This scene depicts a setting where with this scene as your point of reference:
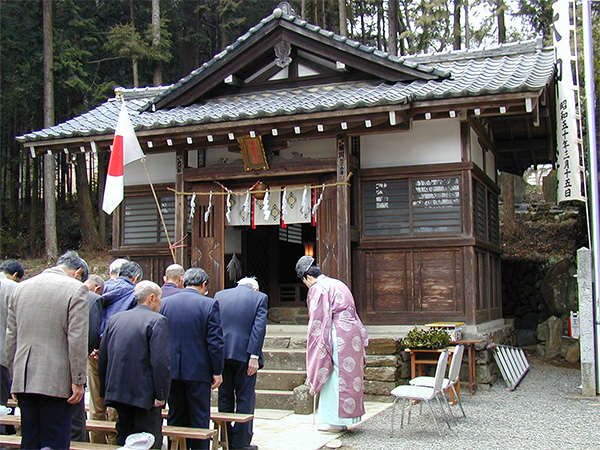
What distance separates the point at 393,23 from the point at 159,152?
52.6 feet

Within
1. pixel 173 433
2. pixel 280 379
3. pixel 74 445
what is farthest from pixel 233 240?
pixel 74 445

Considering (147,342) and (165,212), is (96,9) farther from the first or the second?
(147,342)

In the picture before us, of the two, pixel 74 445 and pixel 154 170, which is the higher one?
pixel 154 170

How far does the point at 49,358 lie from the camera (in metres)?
4.35

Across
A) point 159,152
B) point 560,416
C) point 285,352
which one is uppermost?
point 159,152

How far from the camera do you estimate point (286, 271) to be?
45.1 feet

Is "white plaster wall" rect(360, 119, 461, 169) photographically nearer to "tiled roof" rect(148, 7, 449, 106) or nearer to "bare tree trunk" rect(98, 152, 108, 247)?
"tiled roof" rect(148, 7, 449, 106)

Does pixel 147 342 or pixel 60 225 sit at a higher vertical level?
pixel 60 225

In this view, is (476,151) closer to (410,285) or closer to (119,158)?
(410,285)

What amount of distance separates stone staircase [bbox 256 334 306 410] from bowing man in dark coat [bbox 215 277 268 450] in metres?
2.17

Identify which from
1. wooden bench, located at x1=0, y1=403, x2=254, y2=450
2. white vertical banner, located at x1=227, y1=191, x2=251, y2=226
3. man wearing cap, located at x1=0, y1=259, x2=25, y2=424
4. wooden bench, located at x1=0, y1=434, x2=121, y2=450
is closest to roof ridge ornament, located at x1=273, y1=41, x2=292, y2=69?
white vertical banner, located at x1=227, y1=191, x2=251, y2=226

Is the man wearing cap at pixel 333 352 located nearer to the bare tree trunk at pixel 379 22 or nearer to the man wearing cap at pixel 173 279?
the man wearing cap at pixel 173 279

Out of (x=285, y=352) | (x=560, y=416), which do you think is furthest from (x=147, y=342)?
(x=560, y=416)

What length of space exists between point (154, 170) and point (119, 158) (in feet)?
7.92
